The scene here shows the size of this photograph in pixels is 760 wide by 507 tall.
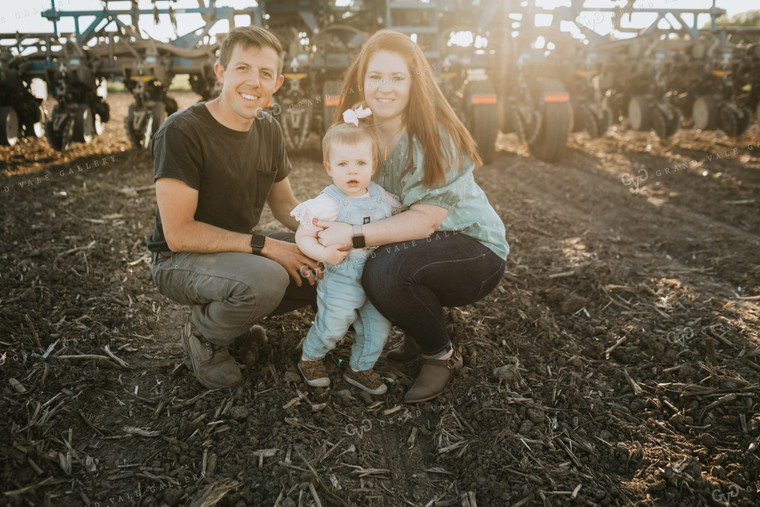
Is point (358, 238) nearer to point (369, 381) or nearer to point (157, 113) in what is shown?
point (369, 381)

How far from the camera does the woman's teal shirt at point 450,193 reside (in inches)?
85.5

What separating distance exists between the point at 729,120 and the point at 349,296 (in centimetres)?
956

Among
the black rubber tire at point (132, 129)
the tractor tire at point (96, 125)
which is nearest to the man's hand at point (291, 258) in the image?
the black rubber tire at point (132, 129)

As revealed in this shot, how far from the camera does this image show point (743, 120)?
879 cm

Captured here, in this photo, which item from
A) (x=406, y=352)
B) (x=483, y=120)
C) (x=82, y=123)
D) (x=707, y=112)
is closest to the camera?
(x=406, y=352)

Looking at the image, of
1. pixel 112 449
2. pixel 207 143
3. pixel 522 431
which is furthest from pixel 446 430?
pixel 207 143

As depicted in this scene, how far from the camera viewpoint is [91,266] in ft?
11.8

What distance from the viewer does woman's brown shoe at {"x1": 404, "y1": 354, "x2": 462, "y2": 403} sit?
2.31 meters

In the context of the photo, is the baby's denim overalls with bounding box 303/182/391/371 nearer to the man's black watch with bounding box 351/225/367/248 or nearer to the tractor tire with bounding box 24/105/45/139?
the man's black watch with bounding box 351/225/367/248

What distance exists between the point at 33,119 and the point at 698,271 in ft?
34.1

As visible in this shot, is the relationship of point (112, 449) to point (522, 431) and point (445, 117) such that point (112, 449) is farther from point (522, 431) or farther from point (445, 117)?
point (445, 117)

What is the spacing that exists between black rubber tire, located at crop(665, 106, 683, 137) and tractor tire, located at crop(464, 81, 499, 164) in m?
3.74

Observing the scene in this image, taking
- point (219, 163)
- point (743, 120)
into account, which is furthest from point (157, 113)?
point (743, 120)

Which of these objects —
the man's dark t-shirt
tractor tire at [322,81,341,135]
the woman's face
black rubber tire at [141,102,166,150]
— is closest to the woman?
the woman's face
